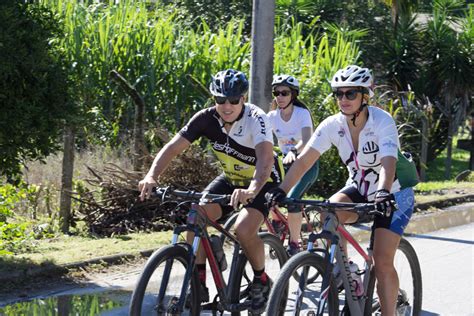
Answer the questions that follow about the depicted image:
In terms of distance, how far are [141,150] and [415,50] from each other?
589 inches

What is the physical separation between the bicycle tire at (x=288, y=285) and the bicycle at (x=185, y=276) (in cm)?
55

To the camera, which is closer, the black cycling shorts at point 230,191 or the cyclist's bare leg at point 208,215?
the cyclist's bare leg at point 208,215

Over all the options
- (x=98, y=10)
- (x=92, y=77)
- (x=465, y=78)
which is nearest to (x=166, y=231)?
(x=92, y=77)

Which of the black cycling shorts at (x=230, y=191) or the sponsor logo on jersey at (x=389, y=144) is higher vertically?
the sponsor logo on jersey at (x=389, y=144)

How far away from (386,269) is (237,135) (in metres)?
Answer: 1.49

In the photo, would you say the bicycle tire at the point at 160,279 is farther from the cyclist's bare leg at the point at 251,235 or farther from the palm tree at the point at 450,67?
the palm tree at the point at 450,67

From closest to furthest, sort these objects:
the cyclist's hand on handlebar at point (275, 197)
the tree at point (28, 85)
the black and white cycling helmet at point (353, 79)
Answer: the cyclist's hand on handlebar at point (275, 197)
the black and white cycling helmet at point (353, 79)
the tree at point (28, 85)

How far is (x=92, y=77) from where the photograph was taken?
14.1 metres

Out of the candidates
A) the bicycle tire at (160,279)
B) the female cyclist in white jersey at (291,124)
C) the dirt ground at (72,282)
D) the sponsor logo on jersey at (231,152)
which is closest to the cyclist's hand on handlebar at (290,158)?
the female cyclist in white jersey at (291,124)

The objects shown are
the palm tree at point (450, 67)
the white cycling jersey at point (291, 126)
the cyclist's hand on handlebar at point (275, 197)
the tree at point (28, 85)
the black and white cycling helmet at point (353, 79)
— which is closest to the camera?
the cyclist's hand on handlebar at point (275, 197)

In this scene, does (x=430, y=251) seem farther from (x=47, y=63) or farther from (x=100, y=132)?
(x=100, y=132)

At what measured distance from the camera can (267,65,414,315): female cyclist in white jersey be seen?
5.91m

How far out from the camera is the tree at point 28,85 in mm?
7891

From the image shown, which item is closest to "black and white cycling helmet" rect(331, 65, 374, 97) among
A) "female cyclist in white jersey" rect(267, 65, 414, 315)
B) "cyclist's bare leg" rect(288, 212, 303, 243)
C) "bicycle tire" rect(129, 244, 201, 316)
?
"female cyclist in white jersey" rect(267, 65, 414, 315)
